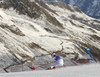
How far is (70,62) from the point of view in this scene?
91.9ft

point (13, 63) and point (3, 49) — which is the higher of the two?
point (3, 49)

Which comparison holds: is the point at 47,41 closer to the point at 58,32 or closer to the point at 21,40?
the point at 21,40

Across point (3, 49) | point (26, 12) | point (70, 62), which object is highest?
point (26, 12)

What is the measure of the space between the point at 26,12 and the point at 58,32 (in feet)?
68.4

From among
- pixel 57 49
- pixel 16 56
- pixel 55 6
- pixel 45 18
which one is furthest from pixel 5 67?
pixel 55 6

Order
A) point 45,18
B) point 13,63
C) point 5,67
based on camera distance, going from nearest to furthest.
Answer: point 5,67 → point 13,63 → point 45,18

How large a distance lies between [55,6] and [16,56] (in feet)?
382

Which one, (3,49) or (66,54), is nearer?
(3,49)

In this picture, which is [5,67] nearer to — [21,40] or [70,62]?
[21,40]

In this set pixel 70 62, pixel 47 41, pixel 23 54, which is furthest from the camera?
pixel 47 41

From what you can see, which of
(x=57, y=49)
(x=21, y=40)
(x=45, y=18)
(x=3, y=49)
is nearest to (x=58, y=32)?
(x=45, y=18)

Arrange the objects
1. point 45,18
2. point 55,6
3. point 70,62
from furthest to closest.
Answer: point 55,6 → point 45,18 → point 70,62

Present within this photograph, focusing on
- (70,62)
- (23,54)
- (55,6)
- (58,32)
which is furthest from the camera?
(55,6)

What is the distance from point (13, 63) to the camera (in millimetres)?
23141
